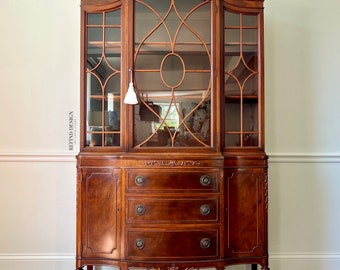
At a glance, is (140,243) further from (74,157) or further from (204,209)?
(74,157)

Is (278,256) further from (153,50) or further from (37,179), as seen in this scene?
(37,179)

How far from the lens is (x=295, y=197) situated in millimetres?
2150

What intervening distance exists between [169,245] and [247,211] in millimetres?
536

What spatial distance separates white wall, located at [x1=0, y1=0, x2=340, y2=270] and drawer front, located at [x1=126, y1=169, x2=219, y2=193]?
0.76 metres

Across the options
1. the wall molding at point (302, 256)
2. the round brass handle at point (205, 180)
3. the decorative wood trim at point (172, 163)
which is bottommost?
the wall molding at point (302, 256)

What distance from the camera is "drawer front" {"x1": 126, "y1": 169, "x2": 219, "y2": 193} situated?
1.61 meters

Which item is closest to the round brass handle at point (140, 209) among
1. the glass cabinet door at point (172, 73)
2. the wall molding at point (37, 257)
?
the glass cabinet door at point (172, 73)

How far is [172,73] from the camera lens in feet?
5.64

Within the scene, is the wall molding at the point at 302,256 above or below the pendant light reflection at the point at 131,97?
below

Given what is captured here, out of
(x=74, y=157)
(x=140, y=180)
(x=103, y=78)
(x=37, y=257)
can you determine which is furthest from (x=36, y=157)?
(x=140, y=180)

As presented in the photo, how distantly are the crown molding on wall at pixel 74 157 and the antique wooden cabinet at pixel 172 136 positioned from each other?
19.5 inches

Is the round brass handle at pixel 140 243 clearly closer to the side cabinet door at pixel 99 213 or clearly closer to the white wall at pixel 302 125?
the side cabinet door at pixel 99 213

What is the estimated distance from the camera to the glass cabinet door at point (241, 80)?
172cm

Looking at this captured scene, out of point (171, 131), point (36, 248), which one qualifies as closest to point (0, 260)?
point (36, 248)
